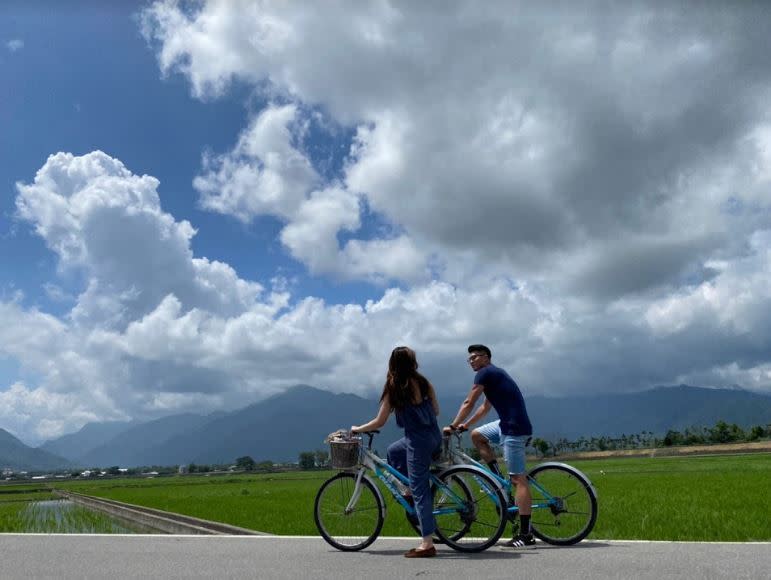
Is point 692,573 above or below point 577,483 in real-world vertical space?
below

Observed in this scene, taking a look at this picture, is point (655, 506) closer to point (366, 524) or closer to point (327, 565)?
point (366, 524)

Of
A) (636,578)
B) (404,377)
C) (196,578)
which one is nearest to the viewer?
(636,578)

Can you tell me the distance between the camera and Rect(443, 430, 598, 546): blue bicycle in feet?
24.2

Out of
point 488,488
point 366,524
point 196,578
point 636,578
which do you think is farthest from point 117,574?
point 636,578

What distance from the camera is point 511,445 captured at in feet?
24.1

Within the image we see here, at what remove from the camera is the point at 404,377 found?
280 inches

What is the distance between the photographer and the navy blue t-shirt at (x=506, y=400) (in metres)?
7.36

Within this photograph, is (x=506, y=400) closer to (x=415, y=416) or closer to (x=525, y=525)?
→ (x=415, y=416)

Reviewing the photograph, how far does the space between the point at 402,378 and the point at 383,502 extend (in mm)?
1450

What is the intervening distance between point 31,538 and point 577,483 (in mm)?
6955

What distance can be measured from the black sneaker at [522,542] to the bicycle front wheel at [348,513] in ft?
4.58

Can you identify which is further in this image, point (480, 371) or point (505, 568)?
point (480, 371)

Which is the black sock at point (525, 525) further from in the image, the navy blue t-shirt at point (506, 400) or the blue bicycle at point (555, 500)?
the navy blue t-shirt at point (506, 400)

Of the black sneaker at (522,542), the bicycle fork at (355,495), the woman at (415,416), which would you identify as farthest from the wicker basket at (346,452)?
the black sneaker at (522,542)
